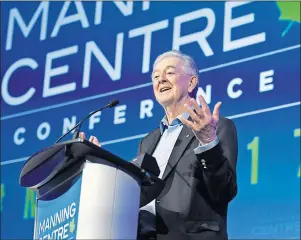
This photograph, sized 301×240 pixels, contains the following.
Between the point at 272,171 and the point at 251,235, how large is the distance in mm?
331

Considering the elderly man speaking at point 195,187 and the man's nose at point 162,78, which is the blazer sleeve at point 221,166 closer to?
the elderly man speaking at point 195,187

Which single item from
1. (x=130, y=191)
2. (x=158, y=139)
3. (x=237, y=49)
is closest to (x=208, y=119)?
(x=130, y=191)

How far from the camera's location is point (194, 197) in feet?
7.61

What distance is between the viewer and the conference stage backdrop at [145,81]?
368 cm

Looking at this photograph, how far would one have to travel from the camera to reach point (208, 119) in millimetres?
2109

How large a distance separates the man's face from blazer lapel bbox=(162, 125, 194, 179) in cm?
15

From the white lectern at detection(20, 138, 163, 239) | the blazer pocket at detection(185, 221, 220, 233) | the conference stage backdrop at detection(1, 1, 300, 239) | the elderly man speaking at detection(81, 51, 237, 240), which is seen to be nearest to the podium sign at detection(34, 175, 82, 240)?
the white lectern at detection(20, 138, 163, 239)

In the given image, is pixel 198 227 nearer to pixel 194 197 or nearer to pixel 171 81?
pixel 194 197

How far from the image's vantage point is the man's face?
2.60m

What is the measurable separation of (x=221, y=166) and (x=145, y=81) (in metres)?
2.07

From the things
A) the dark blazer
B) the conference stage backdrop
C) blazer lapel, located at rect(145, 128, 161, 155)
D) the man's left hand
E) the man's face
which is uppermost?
the conference stage backdrop

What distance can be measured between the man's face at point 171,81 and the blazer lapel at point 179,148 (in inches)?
5.8

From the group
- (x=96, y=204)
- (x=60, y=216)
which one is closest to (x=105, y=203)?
(x=96, y=204)

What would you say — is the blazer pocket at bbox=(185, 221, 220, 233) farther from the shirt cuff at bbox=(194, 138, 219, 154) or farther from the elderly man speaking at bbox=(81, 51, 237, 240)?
the shirt cuff at bbox=(194, 138, 219, 154)
